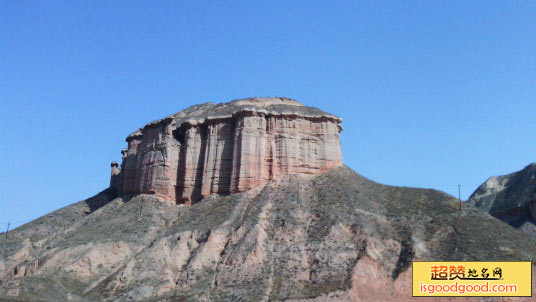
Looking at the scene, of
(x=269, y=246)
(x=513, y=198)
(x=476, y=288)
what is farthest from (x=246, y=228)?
(x=513, y=198)

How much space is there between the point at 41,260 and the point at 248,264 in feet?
60.0

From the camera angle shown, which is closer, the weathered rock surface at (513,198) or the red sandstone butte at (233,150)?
the red sandstone butte at (233,150)

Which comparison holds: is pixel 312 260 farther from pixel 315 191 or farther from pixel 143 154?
pixel 143 154

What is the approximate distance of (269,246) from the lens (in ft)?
173

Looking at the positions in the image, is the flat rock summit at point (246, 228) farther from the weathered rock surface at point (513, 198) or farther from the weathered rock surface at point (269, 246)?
the weathered rock surface at point (513, 198)

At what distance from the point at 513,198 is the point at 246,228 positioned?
51467mm

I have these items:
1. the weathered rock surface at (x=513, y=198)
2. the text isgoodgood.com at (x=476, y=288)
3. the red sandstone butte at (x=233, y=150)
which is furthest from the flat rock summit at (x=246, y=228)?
the weathered rock surface at (x=513, y=198)

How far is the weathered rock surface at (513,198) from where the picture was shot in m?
85.6

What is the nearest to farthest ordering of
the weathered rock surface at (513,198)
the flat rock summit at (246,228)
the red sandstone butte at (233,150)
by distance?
the flat rock summit at (246,228) → the red sandstone butte at (233,150) → the weathered rock surface at (513,198)

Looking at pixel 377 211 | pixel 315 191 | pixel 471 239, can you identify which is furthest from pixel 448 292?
pixel 315 191

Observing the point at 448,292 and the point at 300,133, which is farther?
the point at 300,133

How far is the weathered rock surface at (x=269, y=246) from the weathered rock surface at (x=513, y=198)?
99.7ft

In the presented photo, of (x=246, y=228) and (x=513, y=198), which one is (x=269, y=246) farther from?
(x=513, y=198)

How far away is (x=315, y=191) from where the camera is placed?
60656 mm
